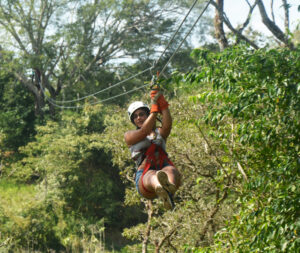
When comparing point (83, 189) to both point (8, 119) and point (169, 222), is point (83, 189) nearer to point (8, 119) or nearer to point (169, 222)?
point (8, 119)

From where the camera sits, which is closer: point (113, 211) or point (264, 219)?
point (264, 219)

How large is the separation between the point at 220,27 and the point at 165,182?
6405 millimetres

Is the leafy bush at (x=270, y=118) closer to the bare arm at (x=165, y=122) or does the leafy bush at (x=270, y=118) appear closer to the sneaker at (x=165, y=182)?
the bare arm at (x=165, y=122)

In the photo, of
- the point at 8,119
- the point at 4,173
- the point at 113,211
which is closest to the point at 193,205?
the point at 113,211

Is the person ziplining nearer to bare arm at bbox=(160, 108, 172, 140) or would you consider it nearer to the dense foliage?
bare arm at bbox=(160, 108, 172, 140)

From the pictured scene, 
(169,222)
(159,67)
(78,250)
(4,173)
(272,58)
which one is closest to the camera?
(272,58)

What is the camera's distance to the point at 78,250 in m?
13.0

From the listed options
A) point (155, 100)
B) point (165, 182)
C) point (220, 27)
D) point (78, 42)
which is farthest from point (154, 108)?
point (78, 42)

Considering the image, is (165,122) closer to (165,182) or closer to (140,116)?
(140,116)

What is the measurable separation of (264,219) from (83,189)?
Answer: 474 inches

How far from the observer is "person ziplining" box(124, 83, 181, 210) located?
3779 millimetres

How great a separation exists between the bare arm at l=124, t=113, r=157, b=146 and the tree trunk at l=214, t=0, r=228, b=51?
18.0ft

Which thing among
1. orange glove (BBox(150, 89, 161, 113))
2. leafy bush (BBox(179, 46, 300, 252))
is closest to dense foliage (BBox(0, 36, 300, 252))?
leafy bush (BBox(179, 46, 300, 252))

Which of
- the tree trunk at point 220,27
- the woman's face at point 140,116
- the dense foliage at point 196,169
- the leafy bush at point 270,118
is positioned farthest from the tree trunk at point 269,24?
the woman's face at point 140,116
